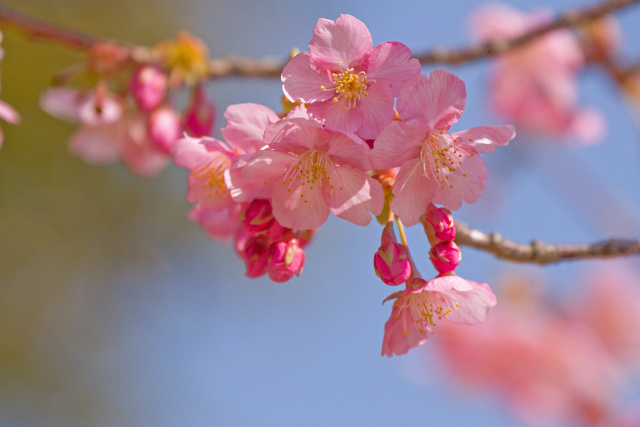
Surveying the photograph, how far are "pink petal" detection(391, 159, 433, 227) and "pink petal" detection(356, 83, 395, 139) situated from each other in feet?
0.24

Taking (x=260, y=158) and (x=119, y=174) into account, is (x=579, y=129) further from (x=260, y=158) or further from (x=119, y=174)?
(x=119, y=174)

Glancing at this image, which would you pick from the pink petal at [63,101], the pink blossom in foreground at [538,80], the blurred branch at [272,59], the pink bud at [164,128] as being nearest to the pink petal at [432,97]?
the blurred branch at [272,59]

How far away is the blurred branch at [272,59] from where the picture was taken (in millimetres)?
1741

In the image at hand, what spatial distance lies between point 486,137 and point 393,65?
7.3 inches

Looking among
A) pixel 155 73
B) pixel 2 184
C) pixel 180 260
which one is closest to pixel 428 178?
pixel 155 73

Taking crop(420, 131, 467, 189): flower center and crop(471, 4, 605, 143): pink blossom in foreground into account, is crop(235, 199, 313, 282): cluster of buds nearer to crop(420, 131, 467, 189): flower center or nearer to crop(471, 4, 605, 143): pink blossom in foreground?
crop(420, 131, 467, 189): flower center

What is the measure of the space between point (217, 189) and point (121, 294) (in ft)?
15.9

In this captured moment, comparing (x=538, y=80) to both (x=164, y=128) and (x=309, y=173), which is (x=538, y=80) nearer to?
(x=164, y=128)

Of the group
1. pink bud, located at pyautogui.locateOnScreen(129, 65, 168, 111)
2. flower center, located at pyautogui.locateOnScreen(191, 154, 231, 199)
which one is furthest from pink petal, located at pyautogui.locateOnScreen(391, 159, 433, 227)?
pink bud, located at pyautogui.locateOnScreen(129, 65, 168, 111)

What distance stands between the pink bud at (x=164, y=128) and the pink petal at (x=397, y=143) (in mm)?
973

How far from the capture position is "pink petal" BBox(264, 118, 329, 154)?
88cm

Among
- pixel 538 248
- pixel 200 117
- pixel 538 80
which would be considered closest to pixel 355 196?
pixel 538 248

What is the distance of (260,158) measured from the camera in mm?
918

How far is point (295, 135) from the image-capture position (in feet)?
3.01
